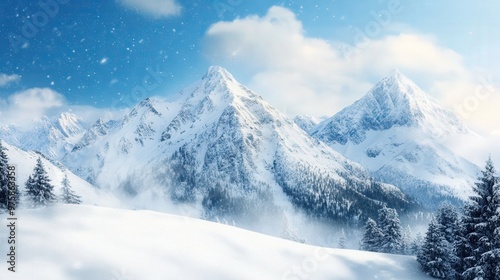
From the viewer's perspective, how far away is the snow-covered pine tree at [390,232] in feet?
150

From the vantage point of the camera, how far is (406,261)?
2928cm

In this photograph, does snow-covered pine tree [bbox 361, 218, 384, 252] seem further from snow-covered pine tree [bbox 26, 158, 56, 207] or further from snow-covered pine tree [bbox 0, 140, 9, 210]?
snow-covered pine tree [bbox 0, 140, 9, 210]

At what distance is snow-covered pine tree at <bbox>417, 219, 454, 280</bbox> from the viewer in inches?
1076

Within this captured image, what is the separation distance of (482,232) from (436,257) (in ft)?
19.9

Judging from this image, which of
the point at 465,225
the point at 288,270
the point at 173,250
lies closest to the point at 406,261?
the point at 465,225

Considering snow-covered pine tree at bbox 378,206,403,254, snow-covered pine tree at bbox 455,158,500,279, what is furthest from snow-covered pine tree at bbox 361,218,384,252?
snow-covered pine tree at bbox 455,158,500,279

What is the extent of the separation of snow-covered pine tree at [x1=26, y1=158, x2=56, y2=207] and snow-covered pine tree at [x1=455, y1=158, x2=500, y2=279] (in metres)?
37.9

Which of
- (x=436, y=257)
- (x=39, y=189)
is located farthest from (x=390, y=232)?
(x=39, y=189)

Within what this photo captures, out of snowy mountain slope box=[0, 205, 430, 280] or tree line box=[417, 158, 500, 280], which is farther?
tree line box=[417, 158, 500, 280]

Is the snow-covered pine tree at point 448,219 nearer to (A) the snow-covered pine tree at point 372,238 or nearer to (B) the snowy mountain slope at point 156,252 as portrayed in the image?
(B) the snowy mountain slope at point 156,252

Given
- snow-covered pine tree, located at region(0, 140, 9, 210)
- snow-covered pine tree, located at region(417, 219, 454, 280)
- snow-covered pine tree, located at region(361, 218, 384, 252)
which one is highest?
snow-covered pine tree, located at region(0, 140, 9, 210)

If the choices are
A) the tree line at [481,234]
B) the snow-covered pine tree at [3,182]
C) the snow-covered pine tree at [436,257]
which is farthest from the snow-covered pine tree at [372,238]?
the snow-covered pine tree at [3,182]

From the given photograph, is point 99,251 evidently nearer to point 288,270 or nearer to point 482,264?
point 288,270

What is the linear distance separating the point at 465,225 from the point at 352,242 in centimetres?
15836
